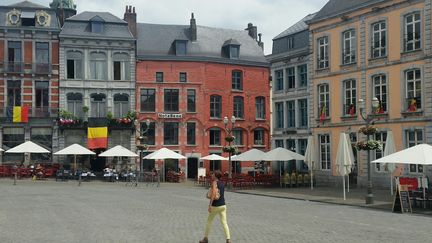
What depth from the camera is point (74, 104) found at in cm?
4972

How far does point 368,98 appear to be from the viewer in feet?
115

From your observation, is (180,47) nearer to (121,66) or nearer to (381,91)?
(121,66)

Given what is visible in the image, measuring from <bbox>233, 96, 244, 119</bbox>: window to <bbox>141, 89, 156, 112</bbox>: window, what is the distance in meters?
7.44

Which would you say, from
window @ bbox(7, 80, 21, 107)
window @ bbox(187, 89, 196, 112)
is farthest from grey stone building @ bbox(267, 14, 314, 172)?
window @ bbox(7, 80, 21, 107)

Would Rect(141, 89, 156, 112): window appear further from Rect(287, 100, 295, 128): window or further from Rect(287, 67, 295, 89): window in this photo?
Rect(287, 67, 295, 89): window

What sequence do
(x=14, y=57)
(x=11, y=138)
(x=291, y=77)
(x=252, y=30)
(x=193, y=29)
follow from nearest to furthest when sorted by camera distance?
(x=291, y=77) → (x=11, y=138) → (x=14, y=57) → (x=193, y=29) → (x=252, y=30)

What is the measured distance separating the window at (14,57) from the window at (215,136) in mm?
16433

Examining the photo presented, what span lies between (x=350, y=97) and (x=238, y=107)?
19.2m

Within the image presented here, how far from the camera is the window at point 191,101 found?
52.4 meters

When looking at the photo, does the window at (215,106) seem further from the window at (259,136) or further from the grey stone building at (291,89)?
the grey stone building at (291,89)

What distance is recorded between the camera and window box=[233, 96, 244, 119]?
54.6m

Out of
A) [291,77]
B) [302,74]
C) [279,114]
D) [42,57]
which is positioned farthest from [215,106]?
[42,57]

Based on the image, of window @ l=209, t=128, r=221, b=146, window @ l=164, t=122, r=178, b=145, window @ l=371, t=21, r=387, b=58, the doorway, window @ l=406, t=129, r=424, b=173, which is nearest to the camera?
window @ l=406, t=129, r=424, b=173

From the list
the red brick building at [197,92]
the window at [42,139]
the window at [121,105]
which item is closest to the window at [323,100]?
the red brick building at [197,92]
